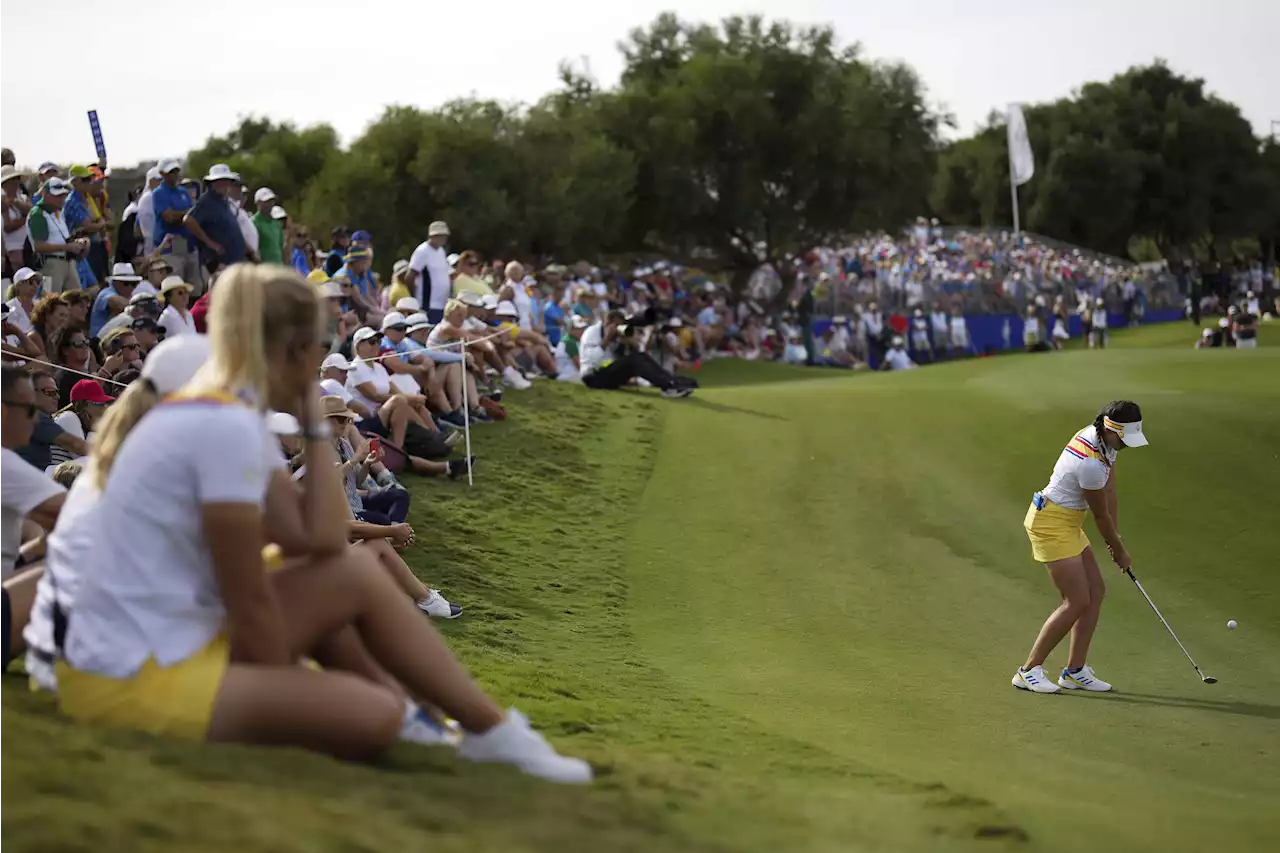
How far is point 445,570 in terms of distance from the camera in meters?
12.5

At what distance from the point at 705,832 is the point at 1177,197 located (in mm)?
80989

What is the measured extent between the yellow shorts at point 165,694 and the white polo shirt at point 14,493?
1.71 m

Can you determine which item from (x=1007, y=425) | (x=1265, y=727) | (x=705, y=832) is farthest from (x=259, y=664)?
(x=1007, y=425)

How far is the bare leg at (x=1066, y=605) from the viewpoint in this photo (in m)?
10.3

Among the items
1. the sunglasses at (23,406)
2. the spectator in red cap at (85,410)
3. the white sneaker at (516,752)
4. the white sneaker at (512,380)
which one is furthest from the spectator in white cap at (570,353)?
the white sneaker at (516,752)

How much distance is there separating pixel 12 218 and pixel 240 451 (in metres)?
10.9

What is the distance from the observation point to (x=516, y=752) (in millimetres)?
5137

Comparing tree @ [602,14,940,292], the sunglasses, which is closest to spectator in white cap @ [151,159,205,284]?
the sunglasses

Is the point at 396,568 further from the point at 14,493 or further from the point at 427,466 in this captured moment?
the point at 427,466

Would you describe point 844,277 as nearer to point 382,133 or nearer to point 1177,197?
point 382,133

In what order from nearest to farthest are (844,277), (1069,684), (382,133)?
(1069,684) < (382,133) < (844,277)

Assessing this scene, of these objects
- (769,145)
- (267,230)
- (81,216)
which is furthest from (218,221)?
(769,145)

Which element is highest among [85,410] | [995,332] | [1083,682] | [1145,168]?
[1145,168]

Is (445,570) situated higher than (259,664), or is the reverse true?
(259,664)
